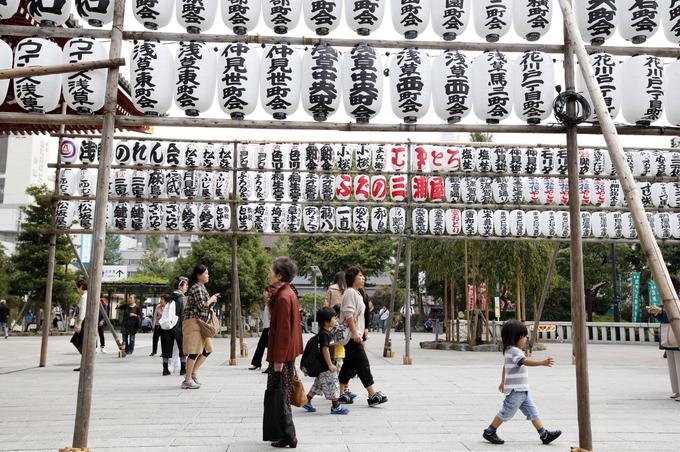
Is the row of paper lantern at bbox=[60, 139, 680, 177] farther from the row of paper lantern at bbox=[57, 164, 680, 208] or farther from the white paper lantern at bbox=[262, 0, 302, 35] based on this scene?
the white paper lantern at bbox=[262, 0, 302, 35]

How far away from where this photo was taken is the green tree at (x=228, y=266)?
30.3 m

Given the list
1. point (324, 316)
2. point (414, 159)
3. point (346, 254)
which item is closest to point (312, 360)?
point (324, 316)

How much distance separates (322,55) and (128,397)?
19.0 feet

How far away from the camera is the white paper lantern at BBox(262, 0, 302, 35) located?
6.54 metres

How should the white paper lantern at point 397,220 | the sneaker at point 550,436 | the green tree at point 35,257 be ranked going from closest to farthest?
the sneaker at point 550,436, the white paper lantern at point 397,220, the green tree at point 35,257

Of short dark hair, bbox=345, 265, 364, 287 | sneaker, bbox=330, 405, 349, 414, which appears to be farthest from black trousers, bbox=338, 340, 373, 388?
short dark hair, bbox=345, 265, 364, 287

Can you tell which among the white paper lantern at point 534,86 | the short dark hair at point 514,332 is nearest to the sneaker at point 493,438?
the short dark hair at point 514,332

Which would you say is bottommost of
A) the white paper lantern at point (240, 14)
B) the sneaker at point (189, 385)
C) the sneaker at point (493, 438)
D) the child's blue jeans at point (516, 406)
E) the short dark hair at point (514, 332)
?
the sneaker at point (189, 385)

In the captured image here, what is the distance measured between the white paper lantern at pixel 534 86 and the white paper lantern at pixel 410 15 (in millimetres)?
1216

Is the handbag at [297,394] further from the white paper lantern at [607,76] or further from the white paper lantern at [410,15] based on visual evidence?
the white paper lantern at [607,76]

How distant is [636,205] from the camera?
Result: 4566mm

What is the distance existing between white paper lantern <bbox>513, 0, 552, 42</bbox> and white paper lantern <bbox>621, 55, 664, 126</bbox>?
103 cm

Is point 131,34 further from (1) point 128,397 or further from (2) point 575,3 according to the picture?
(1) point 128,397

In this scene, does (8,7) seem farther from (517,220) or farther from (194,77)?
(517,220)
